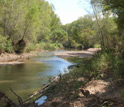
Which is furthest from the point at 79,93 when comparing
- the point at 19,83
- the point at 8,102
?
the point at 19,83

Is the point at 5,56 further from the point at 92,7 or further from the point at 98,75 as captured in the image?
the point at 98,75

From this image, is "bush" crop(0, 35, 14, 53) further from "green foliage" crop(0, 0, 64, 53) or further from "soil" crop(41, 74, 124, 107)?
"soil" crop(41, 74, 124, 107)

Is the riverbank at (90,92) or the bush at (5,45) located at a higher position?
the bush at (5,45)

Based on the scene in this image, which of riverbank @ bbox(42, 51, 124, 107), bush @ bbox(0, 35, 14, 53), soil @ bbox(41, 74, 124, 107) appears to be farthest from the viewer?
bush @ bbox(0, 35, 14, 53)

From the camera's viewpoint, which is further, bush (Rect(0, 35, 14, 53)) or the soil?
bush (Rect(0, 35, 14, 53))

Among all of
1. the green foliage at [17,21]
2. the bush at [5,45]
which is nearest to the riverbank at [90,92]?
the bush at [5,45]

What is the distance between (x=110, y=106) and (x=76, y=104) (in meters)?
1.16

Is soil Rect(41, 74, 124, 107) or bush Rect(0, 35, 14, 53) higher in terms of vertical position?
bush Rect(0, 35, 14, 53)

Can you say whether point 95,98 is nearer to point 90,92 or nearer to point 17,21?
point 90,92

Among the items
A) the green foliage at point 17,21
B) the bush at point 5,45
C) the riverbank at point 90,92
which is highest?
the green foliage at point 17,21

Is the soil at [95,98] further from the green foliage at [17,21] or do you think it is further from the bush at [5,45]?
the green foliage at [17,21]

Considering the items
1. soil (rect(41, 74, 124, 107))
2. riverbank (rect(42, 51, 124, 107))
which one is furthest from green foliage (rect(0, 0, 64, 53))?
soil (rect(41, 74, 124, 107))

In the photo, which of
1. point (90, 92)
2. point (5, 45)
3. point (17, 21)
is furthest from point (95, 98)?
point (17, 21)

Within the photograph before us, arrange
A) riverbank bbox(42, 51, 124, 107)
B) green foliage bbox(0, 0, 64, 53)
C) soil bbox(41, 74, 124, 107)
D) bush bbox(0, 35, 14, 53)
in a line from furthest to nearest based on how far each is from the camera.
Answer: green foliage bbox(0, 0, 64, 53) → bush bbox(0, 35, 14, 53) → riverbank bbox(42, 51, 124, 107) → soil bbox(41, 74, 124, 107)
